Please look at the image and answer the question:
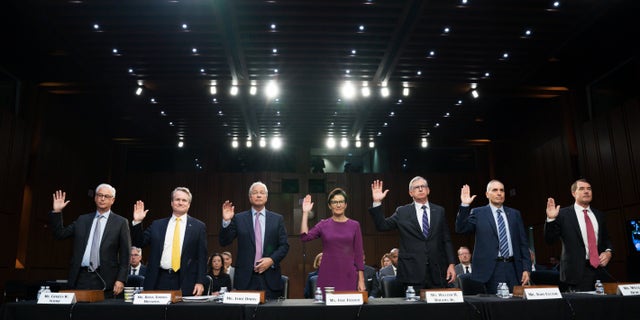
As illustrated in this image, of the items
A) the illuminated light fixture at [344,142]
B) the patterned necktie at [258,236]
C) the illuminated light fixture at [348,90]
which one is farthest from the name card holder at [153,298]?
the illuminated light fixture at [344,142]

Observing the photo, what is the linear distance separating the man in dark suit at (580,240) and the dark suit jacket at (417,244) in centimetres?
81

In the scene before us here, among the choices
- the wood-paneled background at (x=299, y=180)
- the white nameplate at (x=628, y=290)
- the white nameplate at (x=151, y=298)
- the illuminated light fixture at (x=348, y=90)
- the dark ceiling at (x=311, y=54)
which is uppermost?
the dark ceiling at (x=311, y=54)

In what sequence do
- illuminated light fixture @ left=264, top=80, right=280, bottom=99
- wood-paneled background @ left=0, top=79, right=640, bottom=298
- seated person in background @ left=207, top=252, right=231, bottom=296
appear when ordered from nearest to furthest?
seated person in background @ left=207, top=252, right=231, bottom=296 → wood-paneled background @ left=0, top=79, right=640, bottom=298 → illuminated light fixture @ left=264, top=80, right=280, bottom=99

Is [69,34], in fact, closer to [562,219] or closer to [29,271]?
[29,271]

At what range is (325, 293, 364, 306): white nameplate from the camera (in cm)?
222

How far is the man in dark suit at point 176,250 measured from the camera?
3152mm

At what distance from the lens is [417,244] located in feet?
10.6

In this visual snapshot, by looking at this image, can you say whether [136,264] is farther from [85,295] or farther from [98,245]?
[85,295]

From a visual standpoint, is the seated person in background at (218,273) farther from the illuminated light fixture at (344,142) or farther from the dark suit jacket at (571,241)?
the illuminated light fixture at (344,142)

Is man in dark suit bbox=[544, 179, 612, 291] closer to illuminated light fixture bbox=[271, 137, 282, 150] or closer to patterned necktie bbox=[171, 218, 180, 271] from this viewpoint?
patterned necktie bbox=[171, 218, 180, 271]

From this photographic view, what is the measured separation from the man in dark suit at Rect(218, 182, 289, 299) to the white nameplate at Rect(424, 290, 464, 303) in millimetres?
1199

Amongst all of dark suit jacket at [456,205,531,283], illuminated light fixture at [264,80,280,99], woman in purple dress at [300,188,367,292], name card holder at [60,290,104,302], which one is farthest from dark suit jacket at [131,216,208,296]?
illuminated light fixture at [264,80,280,99]

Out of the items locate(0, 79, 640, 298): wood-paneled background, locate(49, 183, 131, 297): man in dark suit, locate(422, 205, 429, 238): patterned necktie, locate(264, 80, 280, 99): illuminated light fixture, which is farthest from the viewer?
locate(264, 80, 280, 99): illuminated light fixture

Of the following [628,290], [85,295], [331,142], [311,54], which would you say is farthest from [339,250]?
[331,142]
